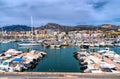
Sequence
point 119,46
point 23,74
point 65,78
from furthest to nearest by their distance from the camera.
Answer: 1. point 119,46
2. point 23,74
3. point 65,78

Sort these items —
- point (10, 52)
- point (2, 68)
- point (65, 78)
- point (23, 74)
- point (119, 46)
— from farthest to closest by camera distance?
1. point (119, 46)
2. point (10, 52)
3. point (2, 68)
4. point (23, 74)
5. point (65, 78)

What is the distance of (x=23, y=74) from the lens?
41.8 m

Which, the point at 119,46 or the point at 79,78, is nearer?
the point at 79,78

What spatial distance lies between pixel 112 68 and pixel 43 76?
68.8ft

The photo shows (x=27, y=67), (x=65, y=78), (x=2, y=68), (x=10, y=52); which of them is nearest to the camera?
(x=65, y=78)

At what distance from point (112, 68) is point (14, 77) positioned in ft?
80.1

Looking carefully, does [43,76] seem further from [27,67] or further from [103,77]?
[27,67]

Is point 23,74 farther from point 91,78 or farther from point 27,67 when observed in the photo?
point 27,67

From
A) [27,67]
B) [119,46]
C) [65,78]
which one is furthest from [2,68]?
[119,46]

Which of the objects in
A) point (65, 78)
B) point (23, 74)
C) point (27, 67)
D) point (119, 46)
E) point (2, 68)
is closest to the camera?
point (65, 78)

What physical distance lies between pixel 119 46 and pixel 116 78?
105 metres

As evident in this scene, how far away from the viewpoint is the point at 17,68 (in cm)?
5806

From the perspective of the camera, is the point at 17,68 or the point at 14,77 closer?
the point at 14,77

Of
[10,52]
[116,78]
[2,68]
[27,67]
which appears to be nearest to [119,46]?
[10,52]
